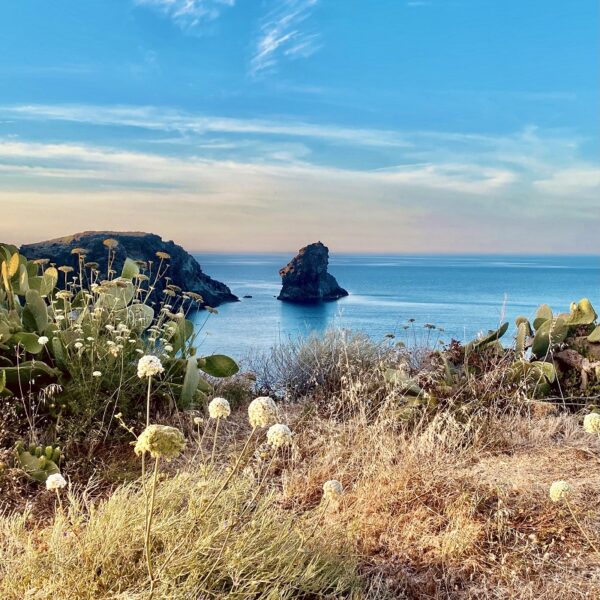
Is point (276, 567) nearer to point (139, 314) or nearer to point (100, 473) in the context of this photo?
point (100, 473)

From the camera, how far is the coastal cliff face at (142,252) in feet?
32.3

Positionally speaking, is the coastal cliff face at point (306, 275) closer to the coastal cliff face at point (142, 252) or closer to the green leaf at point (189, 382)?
the coastal cliff face at point (142, 252)

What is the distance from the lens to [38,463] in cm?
337

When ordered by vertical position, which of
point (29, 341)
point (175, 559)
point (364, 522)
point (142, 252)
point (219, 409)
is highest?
point (142, 252)

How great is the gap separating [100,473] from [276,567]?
172cm

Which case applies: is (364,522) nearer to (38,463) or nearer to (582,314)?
(38,463)

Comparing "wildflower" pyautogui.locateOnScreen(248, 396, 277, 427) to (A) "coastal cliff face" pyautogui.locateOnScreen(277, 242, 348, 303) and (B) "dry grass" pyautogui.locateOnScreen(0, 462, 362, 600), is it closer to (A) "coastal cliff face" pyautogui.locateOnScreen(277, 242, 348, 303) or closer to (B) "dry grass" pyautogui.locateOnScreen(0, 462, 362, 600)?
(B) "dry grass" pyautogui.locateOnScreen(0, 462, 362, 600)

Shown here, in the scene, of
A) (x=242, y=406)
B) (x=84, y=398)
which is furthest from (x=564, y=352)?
(x=84, y=398)

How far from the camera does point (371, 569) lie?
2.63m

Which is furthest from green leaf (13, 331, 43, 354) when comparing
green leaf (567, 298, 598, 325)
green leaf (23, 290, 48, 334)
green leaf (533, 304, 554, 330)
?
green leaf (567, 298, 598, 325)

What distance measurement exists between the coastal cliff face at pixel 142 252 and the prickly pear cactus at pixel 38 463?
632cm

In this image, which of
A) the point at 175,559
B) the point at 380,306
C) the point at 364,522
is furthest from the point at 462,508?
the point at 380,306

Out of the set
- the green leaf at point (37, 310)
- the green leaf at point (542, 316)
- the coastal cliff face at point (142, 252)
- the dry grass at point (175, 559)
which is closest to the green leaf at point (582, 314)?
the green leaf at point (542, 316)

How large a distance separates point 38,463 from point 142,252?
24.1ft
